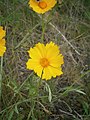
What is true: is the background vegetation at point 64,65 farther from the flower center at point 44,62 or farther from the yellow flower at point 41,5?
the flower center at point 44,62

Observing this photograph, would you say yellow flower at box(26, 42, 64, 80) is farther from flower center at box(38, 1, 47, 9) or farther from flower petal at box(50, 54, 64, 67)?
flower center at box(38, 1, 47, 9)

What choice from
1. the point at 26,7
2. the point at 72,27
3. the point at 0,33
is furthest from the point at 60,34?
the point at 0,33

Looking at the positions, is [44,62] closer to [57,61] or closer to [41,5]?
[57,61]

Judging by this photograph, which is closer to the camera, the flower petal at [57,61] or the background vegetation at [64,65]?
the flower petal at [57,61]

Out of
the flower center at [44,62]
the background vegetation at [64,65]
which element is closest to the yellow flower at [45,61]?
the flower center at [44,62]

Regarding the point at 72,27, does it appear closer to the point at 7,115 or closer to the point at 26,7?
the point at 26,7
